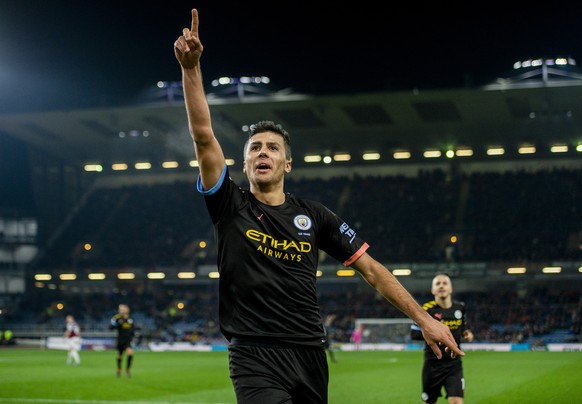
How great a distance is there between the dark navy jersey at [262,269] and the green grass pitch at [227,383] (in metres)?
12.6

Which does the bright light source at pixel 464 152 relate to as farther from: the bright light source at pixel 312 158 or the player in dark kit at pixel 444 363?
the player in dark kit at pixel 444 363

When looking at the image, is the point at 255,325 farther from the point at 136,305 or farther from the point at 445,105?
the point at 136,305

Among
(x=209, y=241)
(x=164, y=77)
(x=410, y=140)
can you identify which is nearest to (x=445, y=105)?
(x=410, y=140)

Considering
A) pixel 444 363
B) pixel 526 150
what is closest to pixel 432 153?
pixel 526 150

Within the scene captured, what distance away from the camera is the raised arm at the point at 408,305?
189 inches

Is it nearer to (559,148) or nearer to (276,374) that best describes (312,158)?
(559,148)

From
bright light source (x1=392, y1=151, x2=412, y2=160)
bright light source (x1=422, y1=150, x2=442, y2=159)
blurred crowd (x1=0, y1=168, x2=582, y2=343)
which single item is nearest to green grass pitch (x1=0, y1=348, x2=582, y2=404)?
blurred crowd (x1=0, y1=168, x2=582, y2=343)

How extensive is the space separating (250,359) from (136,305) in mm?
54444

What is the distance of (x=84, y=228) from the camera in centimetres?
6066

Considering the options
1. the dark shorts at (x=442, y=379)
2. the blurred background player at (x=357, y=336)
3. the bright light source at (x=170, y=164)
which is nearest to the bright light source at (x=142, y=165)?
the bright light source at (x=170, y=164)

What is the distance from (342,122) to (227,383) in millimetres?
32510

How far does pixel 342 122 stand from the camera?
171ft

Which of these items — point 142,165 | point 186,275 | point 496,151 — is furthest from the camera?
point 142,165

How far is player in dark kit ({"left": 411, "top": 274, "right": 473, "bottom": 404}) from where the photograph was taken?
10.8 m
